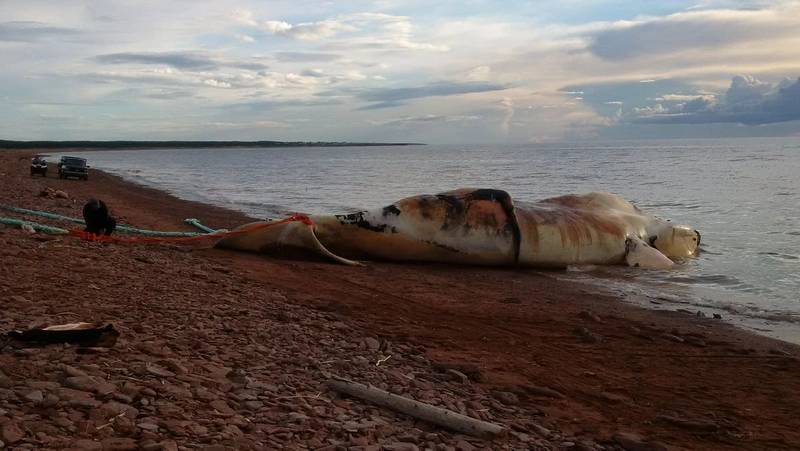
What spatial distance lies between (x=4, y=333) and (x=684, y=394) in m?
5.53

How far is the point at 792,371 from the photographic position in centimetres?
673

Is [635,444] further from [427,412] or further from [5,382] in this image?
[5,382]

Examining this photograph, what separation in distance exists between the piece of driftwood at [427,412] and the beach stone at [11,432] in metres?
2.08

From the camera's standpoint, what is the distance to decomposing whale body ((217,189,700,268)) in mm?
11938

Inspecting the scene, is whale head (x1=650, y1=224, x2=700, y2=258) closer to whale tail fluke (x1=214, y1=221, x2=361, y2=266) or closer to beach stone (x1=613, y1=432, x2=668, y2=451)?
whale tail fluke (x1=214, y1=221, x2=361, y2=266)

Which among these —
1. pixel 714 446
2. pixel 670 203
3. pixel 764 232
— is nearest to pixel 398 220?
pixel 714 446

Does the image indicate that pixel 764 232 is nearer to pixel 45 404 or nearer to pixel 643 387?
pixel 643 387

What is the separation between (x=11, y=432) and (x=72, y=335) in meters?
1.51

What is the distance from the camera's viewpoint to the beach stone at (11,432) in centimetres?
315

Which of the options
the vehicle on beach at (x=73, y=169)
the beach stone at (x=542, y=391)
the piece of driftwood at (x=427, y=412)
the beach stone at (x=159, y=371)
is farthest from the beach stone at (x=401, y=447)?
the vehicle on beach at (x=73, y=169)

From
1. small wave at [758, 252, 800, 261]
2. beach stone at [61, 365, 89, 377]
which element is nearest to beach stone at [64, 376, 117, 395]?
beach stone at [61, 365, 89, 377]

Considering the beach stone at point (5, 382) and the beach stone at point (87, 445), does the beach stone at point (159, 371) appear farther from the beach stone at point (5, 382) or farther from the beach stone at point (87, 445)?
the beach stone at point (87, 445)

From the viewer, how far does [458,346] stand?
6781 millimetres

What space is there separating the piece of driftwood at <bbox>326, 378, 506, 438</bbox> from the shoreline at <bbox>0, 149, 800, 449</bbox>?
0.09 meters
